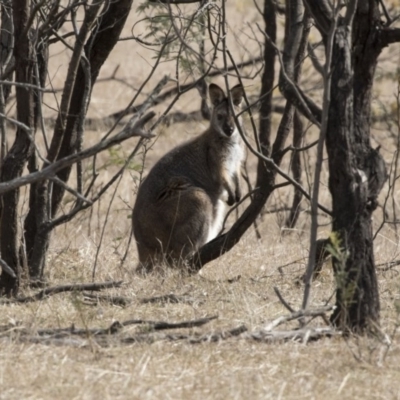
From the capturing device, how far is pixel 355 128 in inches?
194

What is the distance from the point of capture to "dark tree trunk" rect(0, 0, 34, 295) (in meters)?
6.04

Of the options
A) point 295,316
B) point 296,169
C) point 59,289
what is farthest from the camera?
point 296,169

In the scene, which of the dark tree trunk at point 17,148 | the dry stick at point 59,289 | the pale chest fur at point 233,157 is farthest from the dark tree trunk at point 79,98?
the pale chest fur at point 233,157

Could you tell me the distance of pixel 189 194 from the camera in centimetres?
860

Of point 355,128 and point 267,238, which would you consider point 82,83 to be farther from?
point 267,238

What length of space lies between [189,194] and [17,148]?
→ 266cm

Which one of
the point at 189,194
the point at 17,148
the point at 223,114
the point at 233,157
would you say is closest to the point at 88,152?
the point at 17,148

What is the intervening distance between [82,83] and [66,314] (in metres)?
2.06

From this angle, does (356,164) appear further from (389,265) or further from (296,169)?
(296,169)

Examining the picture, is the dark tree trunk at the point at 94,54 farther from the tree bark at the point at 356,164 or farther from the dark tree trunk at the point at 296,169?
the dark tree trunk at the point at 296,169

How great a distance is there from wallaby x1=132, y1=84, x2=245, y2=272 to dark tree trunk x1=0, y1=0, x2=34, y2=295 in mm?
1628

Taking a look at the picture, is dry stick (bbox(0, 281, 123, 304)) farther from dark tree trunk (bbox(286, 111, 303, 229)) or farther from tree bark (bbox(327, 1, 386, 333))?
dark tree trunk (bbox(286, 111, 303, 229))

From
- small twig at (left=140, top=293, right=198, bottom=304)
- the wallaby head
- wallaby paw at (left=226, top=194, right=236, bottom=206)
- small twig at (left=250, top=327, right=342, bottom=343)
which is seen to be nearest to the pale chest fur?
the wallaby head

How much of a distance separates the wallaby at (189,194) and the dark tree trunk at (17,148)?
163 centimetres
